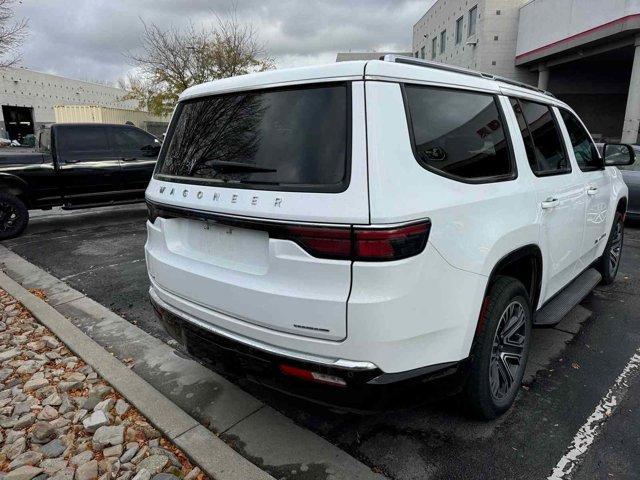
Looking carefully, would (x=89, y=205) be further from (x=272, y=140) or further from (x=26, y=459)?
(x=272, y=140)

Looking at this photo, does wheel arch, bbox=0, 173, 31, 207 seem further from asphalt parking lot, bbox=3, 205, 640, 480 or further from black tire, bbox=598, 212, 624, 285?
black tire, bbox=598, 212, 624, 285

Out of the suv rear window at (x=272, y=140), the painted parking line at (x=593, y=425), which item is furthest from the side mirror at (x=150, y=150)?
the painted parking line at (x=593, y=425)

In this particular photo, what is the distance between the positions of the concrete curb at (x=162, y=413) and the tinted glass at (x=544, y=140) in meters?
2.40

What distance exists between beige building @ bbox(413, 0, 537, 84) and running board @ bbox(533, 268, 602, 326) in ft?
67.6

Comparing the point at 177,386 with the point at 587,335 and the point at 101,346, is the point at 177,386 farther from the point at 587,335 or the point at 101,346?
the point at 587,335

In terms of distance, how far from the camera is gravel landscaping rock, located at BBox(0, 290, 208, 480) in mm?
2205

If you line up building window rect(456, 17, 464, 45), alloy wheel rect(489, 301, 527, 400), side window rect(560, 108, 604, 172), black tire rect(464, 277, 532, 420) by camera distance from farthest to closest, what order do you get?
building window rect(456, 17, 464, 45)
side window rect(560, 108, 604, 172)
alloy wheel rect(489, 301, 527, 400)
black tire rect(464, 277, 532, 420)

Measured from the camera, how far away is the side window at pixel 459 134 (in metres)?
1.97

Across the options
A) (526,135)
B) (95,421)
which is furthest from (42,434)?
(526,135)

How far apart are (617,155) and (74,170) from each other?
807cm

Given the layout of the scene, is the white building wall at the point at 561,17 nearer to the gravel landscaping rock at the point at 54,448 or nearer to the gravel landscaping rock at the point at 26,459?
the gravel landscaping rock at the point at 54,448

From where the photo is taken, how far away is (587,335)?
372 centimetres

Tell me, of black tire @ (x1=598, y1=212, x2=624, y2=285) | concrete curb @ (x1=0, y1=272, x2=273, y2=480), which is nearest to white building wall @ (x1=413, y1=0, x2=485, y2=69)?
black tire @ (x1=598, y1=212, x2=624, y2=285)

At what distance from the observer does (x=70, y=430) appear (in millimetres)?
2520
